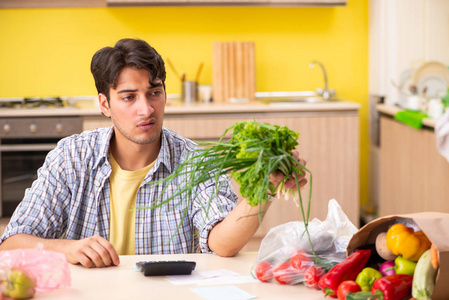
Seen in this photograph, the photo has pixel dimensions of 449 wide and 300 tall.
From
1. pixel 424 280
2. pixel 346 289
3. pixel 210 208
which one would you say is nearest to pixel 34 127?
pixel 210 208

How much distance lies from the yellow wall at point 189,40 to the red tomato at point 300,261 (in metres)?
3.45

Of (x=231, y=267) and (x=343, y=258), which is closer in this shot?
(x=343, y=258)

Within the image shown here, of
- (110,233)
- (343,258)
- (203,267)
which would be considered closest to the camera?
(343,258)

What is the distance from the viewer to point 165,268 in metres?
1.57

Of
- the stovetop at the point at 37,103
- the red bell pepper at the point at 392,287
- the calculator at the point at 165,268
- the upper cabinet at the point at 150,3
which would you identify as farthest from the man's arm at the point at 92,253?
the upper cabinet at the point at 150,3

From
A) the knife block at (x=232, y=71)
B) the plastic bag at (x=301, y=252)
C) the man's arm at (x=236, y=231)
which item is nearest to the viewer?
the plastic bag at (x=301, y=252)

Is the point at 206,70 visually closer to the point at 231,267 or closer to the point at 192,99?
the point at 192,99

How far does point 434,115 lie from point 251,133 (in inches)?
102

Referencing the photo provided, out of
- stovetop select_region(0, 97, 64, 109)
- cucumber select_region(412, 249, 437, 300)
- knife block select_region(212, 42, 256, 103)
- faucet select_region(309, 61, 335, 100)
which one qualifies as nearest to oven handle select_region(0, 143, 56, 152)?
stovetop select_region(0, 97, 64, 109)

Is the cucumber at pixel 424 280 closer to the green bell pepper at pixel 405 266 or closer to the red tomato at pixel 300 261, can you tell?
the green bell pepper at pixel 405 266

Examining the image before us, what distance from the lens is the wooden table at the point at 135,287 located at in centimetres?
142

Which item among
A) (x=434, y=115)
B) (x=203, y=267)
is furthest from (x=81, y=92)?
(x=203, y=267)

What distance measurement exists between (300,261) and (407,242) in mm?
258

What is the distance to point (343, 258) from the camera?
1505 millimetres
